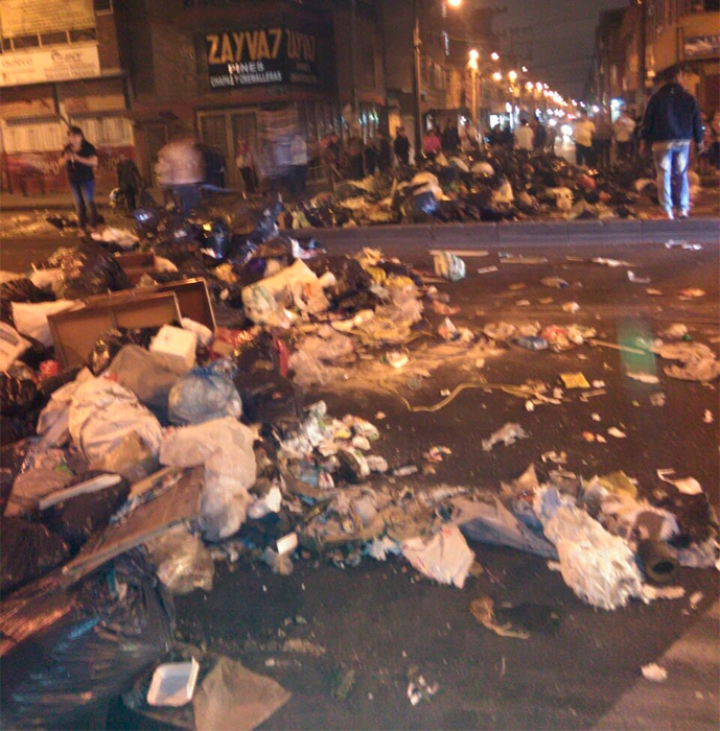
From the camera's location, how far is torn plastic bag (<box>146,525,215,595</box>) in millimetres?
3299

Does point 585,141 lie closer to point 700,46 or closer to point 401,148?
point 401,148

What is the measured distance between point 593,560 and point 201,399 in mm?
2304

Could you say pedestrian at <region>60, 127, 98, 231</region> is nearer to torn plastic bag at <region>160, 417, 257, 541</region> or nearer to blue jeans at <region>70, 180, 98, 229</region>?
blue jeans at <region>70, 180, 98, 229</region>

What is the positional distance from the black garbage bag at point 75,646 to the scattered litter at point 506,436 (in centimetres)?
231

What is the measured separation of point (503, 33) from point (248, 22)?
222ft

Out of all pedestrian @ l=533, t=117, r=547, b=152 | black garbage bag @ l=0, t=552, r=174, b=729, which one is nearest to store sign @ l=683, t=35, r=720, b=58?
pedestrian @ l=533, t=117, r=547, b=152

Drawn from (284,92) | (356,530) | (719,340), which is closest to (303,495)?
(356,530)

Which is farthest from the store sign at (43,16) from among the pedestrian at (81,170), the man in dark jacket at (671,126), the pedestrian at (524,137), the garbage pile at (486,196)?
the man in dark jacket at (671,126)

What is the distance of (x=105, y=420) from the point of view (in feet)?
13.2

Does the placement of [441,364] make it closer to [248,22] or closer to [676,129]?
[676,129]

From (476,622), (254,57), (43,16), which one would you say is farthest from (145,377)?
(43,16)

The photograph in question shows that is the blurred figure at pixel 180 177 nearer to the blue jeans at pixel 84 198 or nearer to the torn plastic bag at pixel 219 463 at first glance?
the blue jeans at pixel 84 198

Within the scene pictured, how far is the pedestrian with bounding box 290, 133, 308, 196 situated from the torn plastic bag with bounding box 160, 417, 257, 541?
14550 mm

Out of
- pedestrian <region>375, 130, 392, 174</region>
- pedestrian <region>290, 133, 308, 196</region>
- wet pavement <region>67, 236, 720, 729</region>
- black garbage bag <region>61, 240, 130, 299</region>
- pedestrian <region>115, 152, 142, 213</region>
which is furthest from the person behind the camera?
pedestrian <region>375, 130, 392, 174</region>
